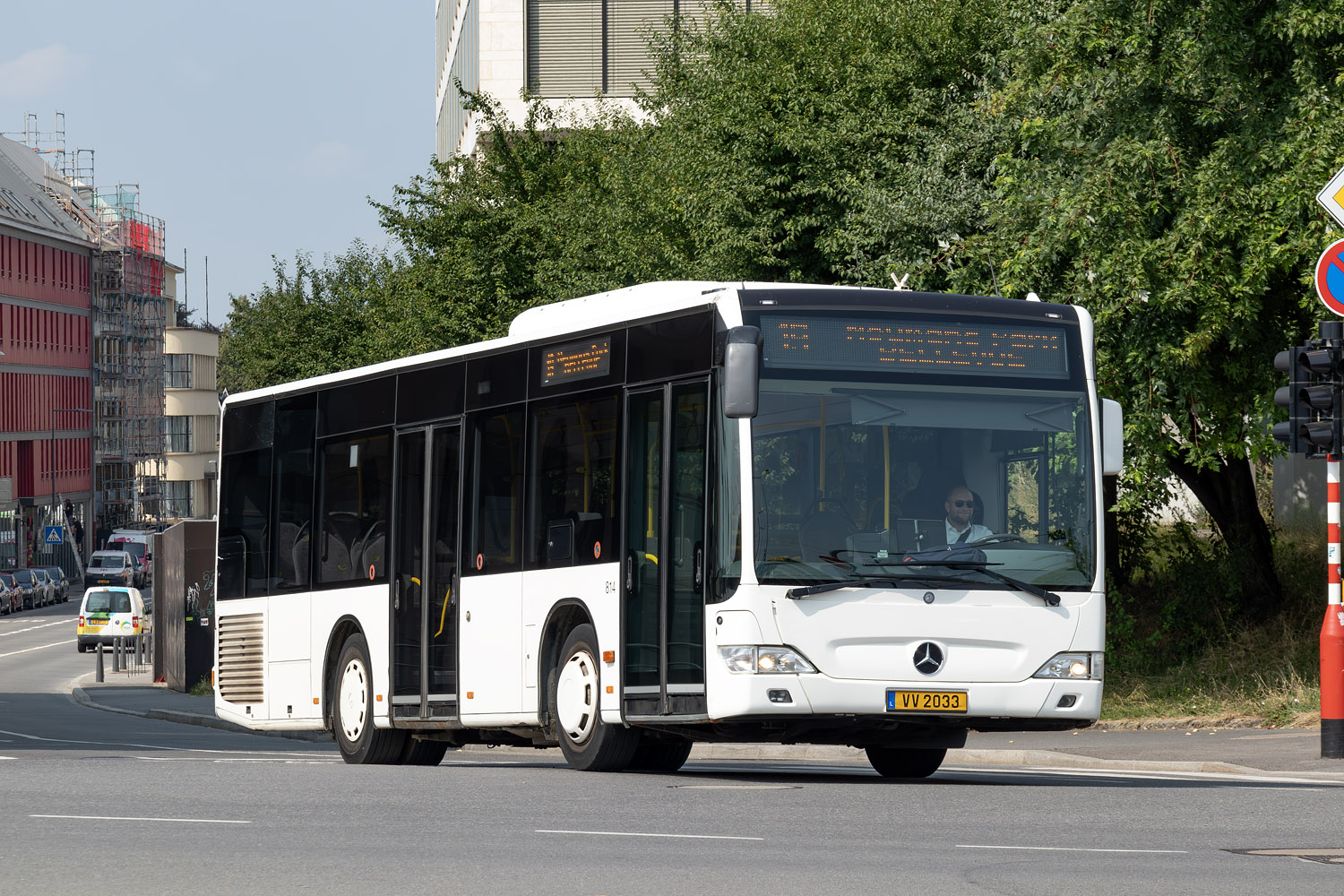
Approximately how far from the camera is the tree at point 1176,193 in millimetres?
21234

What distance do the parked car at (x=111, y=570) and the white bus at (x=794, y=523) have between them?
74770mm

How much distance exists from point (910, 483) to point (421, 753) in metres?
6.89

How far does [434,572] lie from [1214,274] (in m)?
9.23

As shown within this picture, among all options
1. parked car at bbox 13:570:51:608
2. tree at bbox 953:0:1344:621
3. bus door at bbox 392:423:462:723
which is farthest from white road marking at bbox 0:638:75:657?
bus door at bbox 392:423:462:723

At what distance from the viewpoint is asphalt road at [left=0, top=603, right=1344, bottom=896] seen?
356 inches

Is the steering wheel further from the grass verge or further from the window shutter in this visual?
the window shutter

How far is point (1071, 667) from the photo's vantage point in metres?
13.6

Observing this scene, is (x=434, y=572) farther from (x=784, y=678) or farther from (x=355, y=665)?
(x=784, y=678)

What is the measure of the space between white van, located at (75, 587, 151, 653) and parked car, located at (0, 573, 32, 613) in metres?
28.0

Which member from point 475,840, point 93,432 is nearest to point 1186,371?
point 475,840

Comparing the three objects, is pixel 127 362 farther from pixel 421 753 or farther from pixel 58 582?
pixel 421 753

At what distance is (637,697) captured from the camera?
14000mm

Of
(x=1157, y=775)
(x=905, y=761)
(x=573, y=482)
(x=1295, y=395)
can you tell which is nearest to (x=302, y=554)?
(x=573, y=482)

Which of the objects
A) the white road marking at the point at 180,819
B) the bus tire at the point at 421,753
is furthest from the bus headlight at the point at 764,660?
the bus tire at the point at 421,753
